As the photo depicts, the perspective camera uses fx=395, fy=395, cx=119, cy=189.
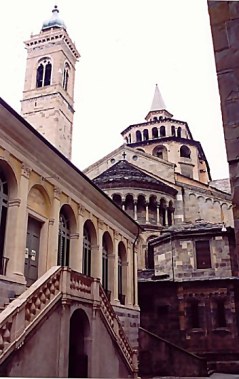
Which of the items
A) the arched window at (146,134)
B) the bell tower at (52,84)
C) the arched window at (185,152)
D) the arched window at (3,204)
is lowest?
the arched window at (3,204)

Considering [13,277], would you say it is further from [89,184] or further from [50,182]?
[89,184]

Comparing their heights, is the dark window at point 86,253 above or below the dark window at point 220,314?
above

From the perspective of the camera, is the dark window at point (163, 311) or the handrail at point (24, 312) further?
the dark window at point (163, 311)

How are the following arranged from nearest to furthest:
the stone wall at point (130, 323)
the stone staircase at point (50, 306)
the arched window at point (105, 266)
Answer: the stone staircase at point (50, 306) < the stone wall at point (130, 323) < the arched window at point (105, 266)

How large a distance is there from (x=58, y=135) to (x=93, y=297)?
1502 inches

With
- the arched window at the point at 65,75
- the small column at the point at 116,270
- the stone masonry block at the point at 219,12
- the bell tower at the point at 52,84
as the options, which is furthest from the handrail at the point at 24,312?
the arched window at the point at 65,75

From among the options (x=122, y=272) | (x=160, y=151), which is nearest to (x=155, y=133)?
(x=160, y=151)

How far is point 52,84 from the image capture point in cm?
5172

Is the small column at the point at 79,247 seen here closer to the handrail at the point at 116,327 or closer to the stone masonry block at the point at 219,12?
the handrail at the point at 116,327

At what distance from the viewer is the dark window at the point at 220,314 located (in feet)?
74.3

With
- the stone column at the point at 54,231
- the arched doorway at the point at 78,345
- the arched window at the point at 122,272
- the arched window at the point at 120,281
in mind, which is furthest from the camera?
the arched window at the point at 122,272

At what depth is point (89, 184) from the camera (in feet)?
57.0

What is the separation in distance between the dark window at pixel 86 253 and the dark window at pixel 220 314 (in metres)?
9.22

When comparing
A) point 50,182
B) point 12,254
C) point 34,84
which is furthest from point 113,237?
point 34,84
